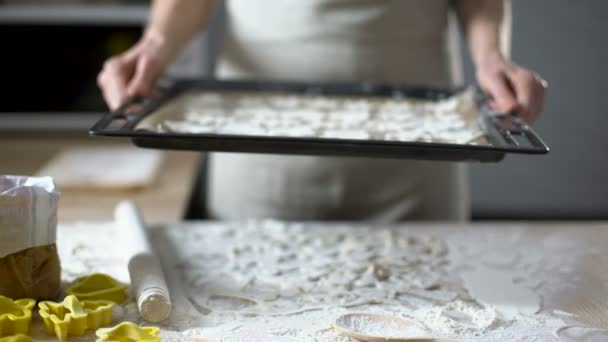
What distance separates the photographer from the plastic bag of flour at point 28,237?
0.72 meters

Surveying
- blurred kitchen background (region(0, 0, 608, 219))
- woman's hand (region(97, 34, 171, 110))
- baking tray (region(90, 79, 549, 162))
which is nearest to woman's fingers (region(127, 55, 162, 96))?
woman's hand (region(97, 34, 171, 110))

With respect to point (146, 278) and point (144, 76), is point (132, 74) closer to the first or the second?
point (144, 76)

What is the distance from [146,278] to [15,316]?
0.13 meters

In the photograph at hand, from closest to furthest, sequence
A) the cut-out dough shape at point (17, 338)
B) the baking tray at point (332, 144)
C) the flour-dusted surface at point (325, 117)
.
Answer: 1. the cut-out dough shape at point (17, 338)
2. the baking tray at point (332, 144)
3. the flour-dusted surface at point (325, 117)

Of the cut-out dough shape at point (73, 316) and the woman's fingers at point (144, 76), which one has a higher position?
the woman's fingers at point (144, 76)

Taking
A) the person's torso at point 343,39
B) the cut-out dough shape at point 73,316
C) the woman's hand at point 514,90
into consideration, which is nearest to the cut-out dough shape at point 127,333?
the cut-out dough shape at point 73,316

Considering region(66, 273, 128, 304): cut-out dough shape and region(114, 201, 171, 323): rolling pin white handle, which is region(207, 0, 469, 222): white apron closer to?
region(114, 201, 171, 323): rolling pin white handle

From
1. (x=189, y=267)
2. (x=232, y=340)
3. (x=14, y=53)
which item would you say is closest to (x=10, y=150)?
(x=14, y=53)

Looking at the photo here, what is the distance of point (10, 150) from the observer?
1.85 metres

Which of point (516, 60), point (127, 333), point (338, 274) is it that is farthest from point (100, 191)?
point (516, 60)

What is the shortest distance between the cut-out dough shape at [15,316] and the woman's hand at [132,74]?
330 millimetres

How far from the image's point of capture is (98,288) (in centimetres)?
79

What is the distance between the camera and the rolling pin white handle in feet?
2.39

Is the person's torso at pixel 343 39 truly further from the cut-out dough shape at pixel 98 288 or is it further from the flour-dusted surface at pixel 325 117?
the cut-out dough shape at pixel 98 288
